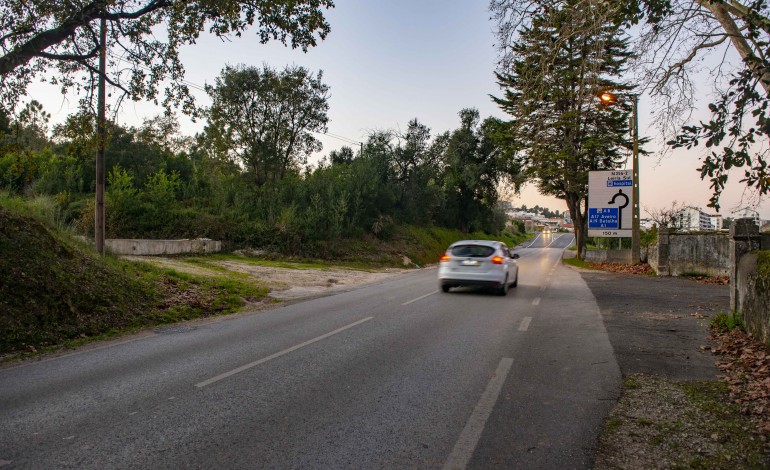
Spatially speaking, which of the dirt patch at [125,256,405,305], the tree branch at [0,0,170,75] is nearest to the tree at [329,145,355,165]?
the dirt patch at [125,256,405,305]

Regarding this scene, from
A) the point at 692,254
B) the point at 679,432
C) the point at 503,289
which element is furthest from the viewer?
the point at 692,254

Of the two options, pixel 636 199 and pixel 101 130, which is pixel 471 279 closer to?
pixel 101 130

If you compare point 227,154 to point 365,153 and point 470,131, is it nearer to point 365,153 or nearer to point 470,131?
point 365,153

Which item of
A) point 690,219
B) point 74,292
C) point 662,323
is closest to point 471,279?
point 662,323

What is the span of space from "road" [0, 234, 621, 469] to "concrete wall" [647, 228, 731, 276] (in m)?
13.8

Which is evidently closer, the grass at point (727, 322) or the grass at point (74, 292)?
the grass at point (74, 292)

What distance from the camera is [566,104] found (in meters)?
29.1

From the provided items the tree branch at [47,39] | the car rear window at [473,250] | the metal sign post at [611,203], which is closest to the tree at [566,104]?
the metal sign post at [611,203]

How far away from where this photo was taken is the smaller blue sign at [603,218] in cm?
2728

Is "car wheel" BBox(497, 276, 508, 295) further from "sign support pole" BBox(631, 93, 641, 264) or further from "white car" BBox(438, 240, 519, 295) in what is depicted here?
"sign support pole" BBox(631, 93, 641, 264)

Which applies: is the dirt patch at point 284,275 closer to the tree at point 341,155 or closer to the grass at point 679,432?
the grass at point 679,432

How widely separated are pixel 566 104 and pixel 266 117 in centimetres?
1874

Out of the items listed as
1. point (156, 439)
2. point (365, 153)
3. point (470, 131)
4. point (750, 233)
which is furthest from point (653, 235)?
point (156, 439)

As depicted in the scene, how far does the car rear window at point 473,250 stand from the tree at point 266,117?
19649 millimetres
